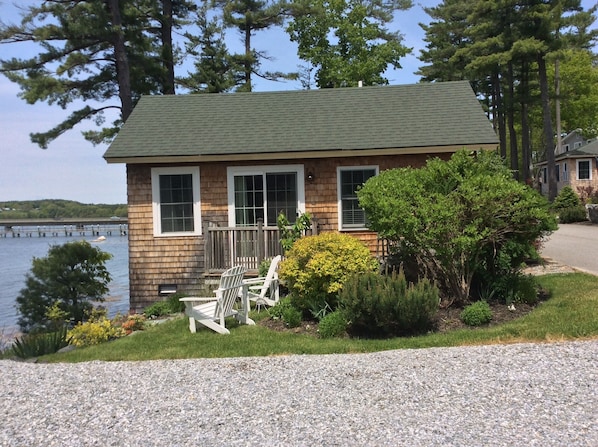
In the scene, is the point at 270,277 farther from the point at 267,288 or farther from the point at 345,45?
the point at 345,45

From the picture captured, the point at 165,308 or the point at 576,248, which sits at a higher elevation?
the point at 576,248

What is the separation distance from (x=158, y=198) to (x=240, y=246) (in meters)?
2.20

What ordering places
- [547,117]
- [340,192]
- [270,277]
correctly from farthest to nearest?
1. [547,117]
2. [340,192]
3. [270,277]

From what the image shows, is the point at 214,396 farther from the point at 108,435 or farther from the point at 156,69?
the point at 156,69

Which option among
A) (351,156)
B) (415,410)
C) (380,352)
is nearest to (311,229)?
(351,156)

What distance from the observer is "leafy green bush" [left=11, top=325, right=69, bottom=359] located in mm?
7480

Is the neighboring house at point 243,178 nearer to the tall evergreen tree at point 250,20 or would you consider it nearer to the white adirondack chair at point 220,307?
the white adirondack chair at point 220,307

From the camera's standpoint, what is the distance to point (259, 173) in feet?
39.0

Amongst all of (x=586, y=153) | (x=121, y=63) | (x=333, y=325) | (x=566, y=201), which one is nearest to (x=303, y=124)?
(x=333, y=325)

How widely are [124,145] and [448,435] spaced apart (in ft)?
33.0

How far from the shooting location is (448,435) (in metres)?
3.66

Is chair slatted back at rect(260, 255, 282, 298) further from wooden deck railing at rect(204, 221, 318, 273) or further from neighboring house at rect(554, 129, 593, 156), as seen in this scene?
neighboring house at rect(554, 129, 593, 156)

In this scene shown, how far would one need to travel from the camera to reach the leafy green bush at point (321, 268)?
7.93 m

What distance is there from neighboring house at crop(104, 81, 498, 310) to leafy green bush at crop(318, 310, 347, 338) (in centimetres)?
406
